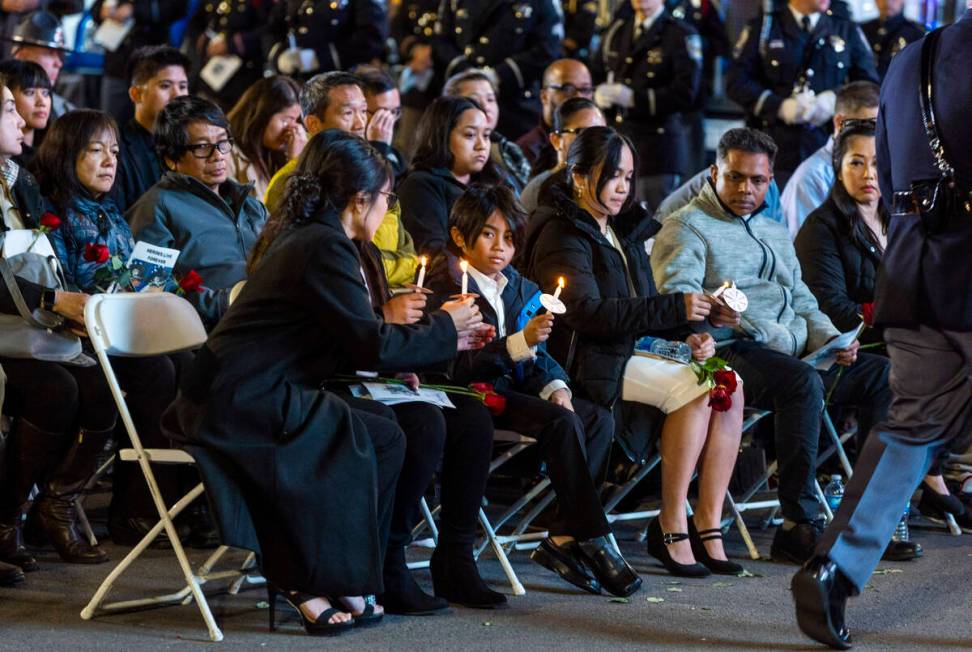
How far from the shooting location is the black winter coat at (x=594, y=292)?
5.52 meters

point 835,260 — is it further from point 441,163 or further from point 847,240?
point 441,163

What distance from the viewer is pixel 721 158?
6.23m

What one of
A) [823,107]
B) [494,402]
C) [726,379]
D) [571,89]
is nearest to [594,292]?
[726,379]

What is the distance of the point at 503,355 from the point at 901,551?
1.68m

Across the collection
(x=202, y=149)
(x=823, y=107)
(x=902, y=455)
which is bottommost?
Answer: (x=902, y=455)

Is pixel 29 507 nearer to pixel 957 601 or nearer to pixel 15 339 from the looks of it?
pixel 15 339

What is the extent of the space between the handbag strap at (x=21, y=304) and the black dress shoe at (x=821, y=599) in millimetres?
2449

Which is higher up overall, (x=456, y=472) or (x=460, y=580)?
(x=456, y=472)

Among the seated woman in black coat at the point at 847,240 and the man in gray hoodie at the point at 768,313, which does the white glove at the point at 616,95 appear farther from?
the man in gray hoodie at the point at 768,313

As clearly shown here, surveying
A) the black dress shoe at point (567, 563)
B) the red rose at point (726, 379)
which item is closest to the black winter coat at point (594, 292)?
the red rose at point (726, 379)

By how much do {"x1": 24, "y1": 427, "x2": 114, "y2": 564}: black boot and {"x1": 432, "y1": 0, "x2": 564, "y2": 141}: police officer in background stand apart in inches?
185

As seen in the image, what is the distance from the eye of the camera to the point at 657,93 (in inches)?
357

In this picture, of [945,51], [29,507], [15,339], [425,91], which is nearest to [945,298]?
[945,51]

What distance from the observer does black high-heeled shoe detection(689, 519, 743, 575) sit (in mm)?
5453
